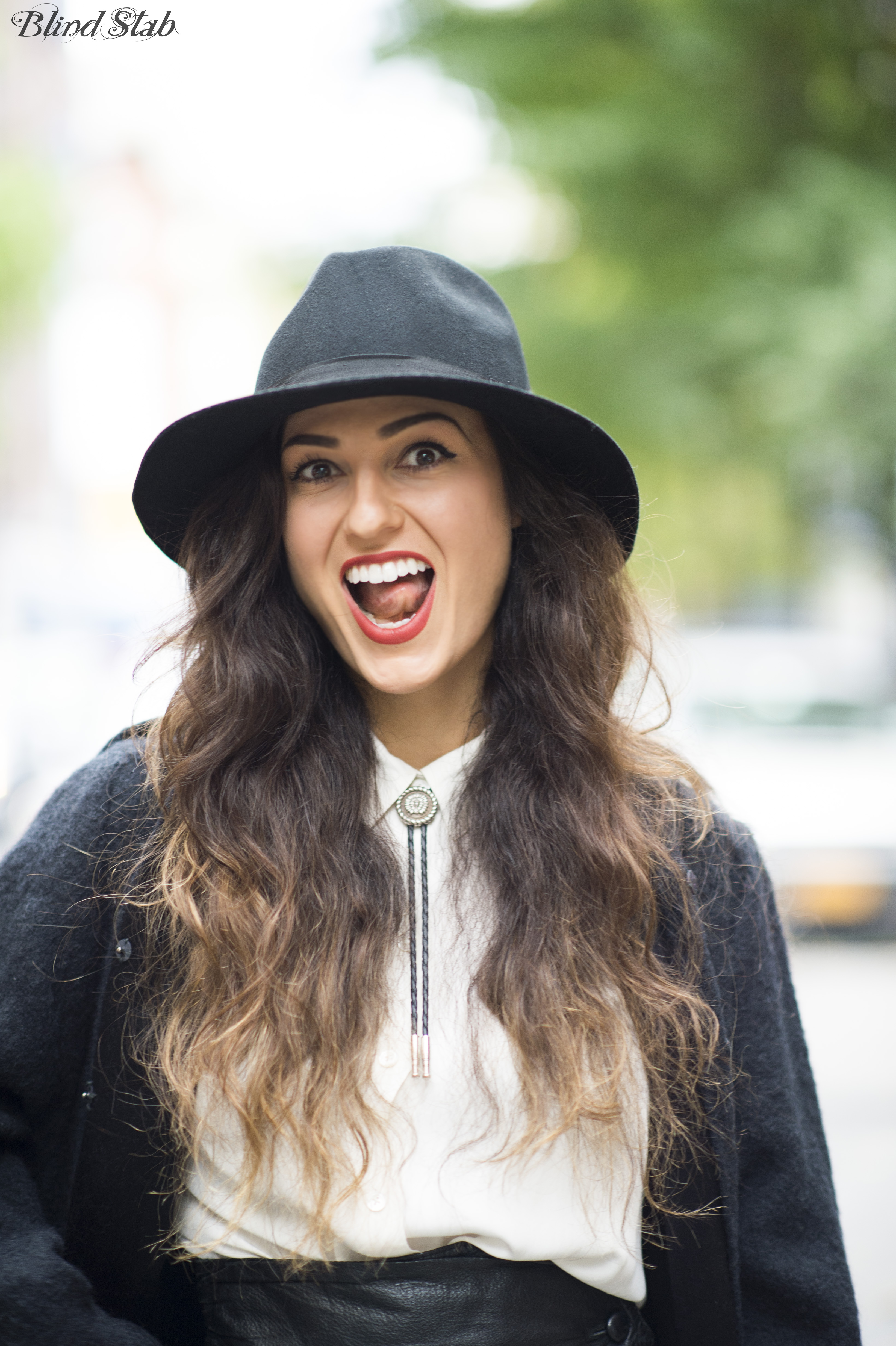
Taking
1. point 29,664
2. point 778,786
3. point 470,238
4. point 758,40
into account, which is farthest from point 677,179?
point 29,664

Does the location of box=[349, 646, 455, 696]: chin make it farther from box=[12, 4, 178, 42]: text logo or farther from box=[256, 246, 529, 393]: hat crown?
box=[12, 4, 178, 42]: text logo

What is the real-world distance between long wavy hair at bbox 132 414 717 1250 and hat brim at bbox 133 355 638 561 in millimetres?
40

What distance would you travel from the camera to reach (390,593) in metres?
1.92

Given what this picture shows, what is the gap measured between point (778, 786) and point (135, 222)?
128 feet

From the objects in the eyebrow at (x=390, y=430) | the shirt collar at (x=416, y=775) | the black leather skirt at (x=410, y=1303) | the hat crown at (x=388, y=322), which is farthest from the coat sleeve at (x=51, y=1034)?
the hat crown at (x=388, y=322)

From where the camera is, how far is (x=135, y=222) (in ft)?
134

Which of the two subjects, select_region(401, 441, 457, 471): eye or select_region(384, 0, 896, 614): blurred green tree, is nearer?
select_region(401, 441, 457, 471): eye

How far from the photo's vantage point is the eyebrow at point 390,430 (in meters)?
1.87

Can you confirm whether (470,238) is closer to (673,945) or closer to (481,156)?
(481,156)

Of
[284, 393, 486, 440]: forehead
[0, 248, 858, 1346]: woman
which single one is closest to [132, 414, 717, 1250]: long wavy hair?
[0, 248, 858, 1346]: woman

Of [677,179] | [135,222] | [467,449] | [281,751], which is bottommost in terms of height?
[281,751]

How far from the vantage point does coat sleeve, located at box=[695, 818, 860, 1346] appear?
1.89m

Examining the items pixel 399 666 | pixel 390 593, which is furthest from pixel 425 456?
pixel 399 666

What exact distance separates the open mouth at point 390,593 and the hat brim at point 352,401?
0.25 meters
